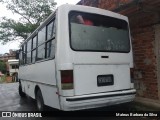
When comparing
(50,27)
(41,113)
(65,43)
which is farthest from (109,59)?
(41,113)

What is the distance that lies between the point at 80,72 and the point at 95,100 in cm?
71

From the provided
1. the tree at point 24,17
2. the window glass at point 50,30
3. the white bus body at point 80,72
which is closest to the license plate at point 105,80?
the white bus body at point 80,72

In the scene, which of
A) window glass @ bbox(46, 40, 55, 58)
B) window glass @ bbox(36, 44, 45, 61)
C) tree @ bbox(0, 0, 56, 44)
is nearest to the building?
window glass @ bbox(46, 40, 55, 58)

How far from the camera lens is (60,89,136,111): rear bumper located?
4.75 meters

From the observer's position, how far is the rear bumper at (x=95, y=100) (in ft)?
15.6

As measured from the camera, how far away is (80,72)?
16.1ft

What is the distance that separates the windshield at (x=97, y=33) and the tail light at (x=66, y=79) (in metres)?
0.58

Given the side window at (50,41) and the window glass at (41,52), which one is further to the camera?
the window glass at (41,52)

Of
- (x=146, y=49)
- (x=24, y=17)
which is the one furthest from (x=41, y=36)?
(x=24, y=17)

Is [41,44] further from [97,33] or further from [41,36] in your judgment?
[97,33]

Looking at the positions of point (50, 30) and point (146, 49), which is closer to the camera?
point (50, 30)

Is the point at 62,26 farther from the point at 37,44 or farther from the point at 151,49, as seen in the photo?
the point at 151,49

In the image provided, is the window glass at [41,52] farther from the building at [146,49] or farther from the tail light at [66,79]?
the building at [146,49]

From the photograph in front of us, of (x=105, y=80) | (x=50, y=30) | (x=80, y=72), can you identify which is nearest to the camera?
(x=80, y=72)
